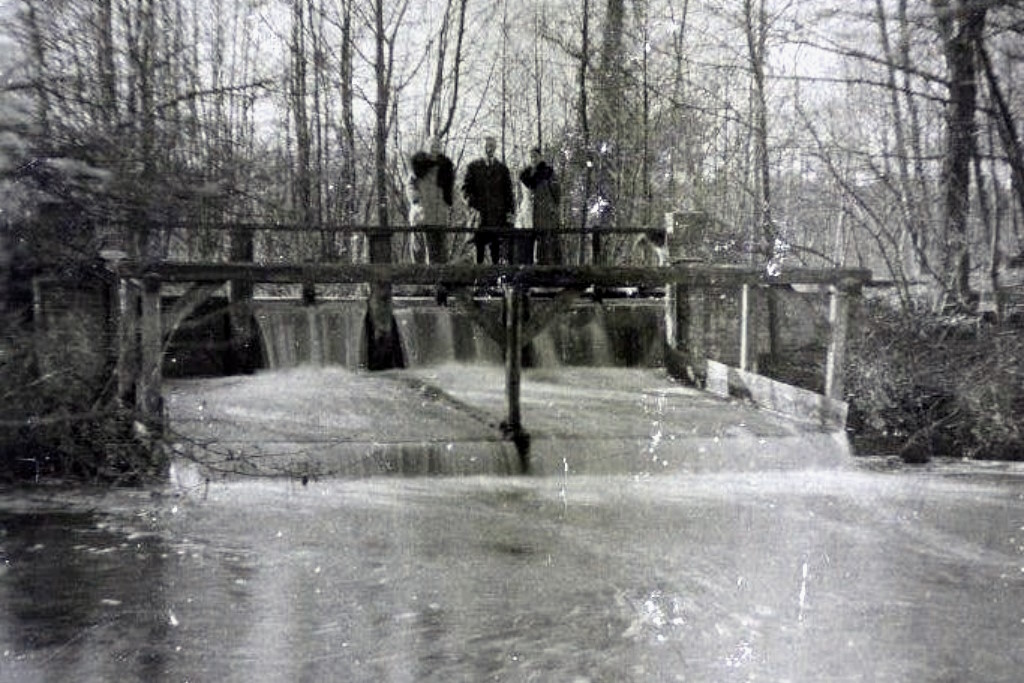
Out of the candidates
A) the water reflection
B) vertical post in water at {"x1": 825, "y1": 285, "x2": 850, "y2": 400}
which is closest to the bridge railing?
the water reflection

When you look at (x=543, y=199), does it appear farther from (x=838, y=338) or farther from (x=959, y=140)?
(x=838, y=338)

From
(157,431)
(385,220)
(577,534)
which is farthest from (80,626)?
(385,220)

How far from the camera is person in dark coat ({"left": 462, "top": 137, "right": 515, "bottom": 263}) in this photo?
53.0 feet

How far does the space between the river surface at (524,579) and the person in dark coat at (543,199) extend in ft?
22.5

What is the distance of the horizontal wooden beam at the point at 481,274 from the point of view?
423 inches

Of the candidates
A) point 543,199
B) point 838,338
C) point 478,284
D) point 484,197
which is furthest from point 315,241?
point 838,338

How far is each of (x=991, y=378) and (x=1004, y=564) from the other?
4076mm

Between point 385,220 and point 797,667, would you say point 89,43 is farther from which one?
point 385,220

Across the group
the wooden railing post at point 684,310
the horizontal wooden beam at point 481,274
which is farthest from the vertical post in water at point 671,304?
the horizontal wooden beam at point 481,274

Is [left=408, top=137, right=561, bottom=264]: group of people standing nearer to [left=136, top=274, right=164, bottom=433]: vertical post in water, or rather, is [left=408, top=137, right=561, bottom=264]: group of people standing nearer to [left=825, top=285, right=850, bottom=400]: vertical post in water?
[left=825, top=285, right=850, bottom=400]: vertical post in water

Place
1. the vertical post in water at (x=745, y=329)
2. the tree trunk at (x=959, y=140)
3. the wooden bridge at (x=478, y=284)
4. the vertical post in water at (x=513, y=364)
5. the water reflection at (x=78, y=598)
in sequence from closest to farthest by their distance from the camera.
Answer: the water reflection at (x=78, y=598)
the wooden bridge at (x=478, y=284)
the vertical post in water at (x=513, y=364)
the tree trunk at (x=959, y=140)
the vertical post in water at (x=745, y=329)

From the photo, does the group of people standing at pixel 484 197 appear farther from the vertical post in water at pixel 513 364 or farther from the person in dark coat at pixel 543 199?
the vertical post in water at pixel 513 364

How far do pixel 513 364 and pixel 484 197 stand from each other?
17.4 feet

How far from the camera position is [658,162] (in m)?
24.9
